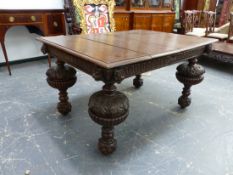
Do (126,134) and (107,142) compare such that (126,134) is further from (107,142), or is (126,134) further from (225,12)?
(225,12)

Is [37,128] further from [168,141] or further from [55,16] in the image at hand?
[55,16]

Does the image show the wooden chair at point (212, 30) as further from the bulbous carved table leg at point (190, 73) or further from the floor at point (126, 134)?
the bulbous carved table leg at point (190, 73)

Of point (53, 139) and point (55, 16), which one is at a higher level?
point (55, 16)

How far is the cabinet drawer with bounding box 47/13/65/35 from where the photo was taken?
2631 millimetres

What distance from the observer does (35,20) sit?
2.52 m

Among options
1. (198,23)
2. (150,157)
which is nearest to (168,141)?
(150,157)

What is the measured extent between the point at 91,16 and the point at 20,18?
87 centimetres

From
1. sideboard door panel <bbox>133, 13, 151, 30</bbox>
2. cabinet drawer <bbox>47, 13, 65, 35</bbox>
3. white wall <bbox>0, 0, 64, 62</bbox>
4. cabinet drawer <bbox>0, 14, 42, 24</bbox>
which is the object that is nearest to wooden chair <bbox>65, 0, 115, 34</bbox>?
cabinet drawer <bbox>47, 13, 65, 35</bbox>

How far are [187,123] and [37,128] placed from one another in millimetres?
1259

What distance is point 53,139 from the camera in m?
1.46

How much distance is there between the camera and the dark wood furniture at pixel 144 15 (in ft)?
11.9

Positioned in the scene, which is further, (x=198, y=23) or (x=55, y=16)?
(x=198, y=23)

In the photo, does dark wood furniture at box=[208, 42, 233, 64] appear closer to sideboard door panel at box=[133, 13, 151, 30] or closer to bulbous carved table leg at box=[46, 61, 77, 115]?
sideboard door panel at box=[133, 13, 151, 30]

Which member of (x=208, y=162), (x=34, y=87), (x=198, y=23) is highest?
(x=198, y=23)
